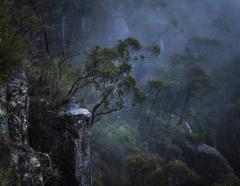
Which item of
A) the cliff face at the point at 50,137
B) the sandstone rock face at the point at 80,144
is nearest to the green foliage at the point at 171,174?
the sandstone rock face at the point at 80,144

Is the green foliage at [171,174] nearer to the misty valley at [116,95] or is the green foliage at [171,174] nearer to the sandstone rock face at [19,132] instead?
the misty valley at [116,95]

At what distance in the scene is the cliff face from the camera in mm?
6191

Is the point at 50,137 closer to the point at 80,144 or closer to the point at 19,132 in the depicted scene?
the point at 80,144

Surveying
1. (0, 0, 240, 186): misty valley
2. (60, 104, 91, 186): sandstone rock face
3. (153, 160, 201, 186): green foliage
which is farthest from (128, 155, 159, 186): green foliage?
(60, 104, 91, 186): sandstone rock face

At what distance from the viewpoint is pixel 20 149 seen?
590 centimetres

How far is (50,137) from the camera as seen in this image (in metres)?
7.70

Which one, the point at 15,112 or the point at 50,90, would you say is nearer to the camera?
the point at 15,112

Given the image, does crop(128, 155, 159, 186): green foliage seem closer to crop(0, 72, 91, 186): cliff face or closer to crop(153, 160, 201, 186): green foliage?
crop(153, 160, 201, 186): green foliage

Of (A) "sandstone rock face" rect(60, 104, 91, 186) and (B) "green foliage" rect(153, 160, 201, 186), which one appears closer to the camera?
(A) "sandstone rock face" rect(60, 104, 91, 186)

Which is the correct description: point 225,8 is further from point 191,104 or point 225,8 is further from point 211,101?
point 191,104

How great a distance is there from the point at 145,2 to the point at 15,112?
47100 mm

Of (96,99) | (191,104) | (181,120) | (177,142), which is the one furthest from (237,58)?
(96,99)

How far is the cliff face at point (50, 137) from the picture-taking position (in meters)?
6.19

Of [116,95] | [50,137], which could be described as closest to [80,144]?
[50,137]
